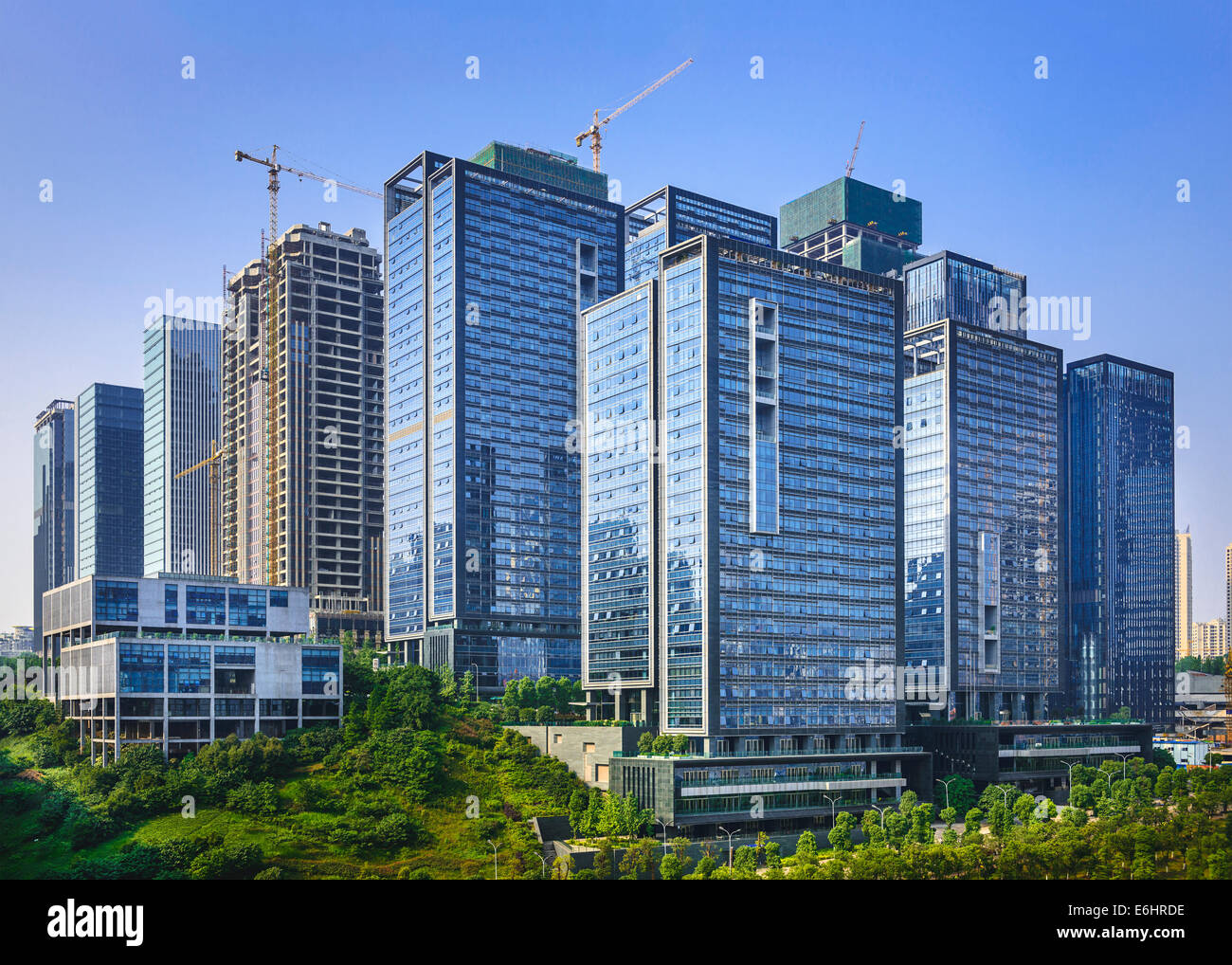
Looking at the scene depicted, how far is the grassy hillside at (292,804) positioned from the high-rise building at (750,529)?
42.3ft

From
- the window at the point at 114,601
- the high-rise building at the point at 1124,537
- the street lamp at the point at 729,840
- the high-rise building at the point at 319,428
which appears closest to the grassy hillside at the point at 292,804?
the window at the point at 114,601

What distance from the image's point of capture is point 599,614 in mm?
116625

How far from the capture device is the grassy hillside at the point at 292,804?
253 feet

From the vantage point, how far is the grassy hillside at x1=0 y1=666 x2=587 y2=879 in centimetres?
7719

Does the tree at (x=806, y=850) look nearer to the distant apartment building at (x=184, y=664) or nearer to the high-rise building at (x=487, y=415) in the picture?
the distant apartment building at (x=184, y=664)

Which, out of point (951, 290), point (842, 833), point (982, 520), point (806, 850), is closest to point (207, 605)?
point (806, 850)

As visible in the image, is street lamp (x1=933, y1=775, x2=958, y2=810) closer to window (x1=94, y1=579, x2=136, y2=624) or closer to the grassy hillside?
the grassy hillside

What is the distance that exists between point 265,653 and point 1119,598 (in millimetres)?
141858

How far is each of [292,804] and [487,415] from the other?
62.0m

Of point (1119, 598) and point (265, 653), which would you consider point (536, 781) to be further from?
point (1119, 598)

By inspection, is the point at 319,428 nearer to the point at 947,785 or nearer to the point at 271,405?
the point at 271,405

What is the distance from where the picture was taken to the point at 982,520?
483ft
